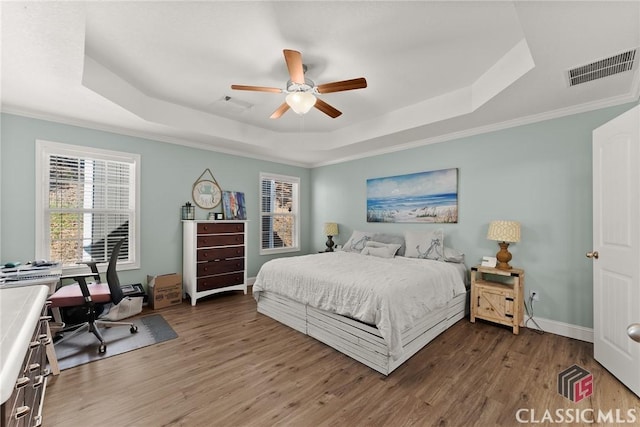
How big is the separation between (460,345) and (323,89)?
281 cm

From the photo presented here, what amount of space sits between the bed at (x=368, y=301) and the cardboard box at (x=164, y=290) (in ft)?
4.34

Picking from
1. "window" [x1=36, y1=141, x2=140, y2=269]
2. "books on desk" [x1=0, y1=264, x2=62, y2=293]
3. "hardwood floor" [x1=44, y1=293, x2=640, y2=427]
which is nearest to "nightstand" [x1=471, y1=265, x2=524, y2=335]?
"hardwood floor" [x1=44, y1=293, x2=640, y2=427]

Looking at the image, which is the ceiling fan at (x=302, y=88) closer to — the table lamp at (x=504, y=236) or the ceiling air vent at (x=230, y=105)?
the ceiling air vent at (x=230, y=105)

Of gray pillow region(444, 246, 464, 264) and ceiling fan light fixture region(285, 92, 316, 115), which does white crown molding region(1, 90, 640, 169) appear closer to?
gray pillow region(444, 246, 464, 264)

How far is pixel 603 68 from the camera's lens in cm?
222

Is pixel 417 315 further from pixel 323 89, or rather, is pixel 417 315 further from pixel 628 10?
pixel 628 10

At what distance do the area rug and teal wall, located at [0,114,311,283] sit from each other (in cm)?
95

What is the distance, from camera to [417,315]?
2.52 m

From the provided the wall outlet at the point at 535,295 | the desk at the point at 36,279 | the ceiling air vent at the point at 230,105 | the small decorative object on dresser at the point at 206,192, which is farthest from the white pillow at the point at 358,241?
the desk at the point at 36,279

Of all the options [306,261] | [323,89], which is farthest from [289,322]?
[323,89]

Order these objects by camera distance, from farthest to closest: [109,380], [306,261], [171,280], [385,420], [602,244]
→ [171,280] → [306,261] → [602,244] → [109,380] → [385,420]

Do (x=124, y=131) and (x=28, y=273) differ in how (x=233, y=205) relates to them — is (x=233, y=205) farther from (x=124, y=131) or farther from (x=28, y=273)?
(x=28, y=273)

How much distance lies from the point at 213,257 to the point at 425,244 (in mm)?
3172

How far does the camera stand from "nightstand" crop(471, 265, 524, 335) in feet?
9.87
